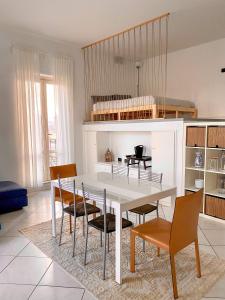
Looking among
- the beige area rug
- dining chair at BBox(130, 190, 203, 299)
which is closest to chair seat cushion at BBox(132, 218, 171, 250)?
dining chair at BBox(130, 190, 203, 299)

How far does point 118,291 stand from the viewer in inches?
74.9

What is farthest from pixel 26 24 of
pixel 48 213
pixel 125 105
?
pixel 48 213

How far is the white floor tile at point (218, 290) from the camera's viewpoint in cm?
186

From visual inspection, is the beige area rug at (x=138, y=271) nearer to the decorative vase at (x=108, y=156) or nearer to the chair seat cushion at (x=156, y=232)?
the chair seat cushion at (x=156, y=232)

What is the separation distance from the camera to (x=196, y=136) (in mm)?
3471

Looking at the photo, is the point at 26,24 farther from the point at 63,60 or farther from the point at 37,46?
the point at 63,60

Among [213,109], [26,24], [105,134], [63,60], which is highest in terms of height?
[26,24]

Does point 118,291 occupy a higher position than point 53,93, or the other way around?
point 53,93

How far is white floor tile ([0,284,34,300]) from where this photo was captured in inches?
73.5

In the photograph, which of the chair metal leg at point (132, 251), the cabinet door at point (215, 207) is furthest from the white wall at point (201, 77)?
the chair metal leg at point (132, 251)

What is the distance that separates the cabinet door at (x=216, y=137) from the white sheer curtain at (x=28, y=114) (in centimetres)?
307

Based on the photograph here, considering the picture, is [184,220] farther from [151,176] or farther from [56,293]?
[56,293]

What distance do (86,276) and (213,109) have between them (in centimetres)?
422

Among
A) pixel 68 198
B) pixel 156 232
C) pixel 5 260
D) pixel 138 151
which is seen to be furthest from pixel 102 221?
pixel 138 151
